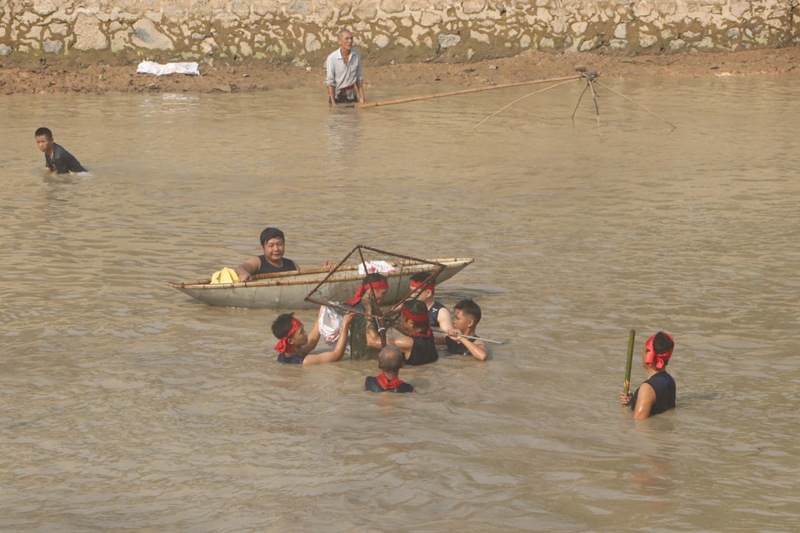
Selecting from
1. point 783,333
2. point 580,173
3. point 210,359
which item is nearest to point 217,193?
point 580,173

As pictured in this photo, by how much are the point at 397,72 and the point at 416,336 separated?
Answer: 13.6m

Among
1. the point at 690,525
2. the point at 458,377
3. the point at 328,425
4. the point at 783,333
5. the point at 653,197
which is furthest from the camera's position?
the point at 653,197

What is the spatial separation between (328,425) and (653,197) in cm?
704

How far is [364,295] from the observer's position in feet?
29.2

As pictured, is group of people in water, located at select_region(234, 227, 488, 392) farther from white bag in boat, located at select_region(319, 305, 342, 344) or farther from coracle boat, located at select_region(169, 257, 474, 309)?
coracle boat, located at select_region(169, 257, 474, 309)

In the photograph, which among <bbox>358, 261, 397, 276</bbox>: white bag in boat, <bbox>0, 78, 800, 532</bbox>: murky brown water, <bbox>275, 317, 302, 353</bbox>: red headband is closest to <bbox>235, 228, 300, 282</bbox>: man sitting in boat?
<bbox>0, 78, 800, 532</bbox>: murky brown water

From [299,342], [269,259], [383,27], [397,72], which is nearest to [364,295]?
[299,342]

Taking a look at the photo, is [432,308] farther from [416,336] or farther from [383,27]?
[383,27]

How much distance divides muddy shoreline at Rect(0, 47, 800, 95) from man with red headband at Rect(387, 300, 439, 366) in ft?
40.8

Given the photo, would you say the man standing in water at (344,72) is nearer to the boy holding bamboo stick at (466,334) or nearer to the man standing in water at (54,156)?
the man standing in water at (54,156)

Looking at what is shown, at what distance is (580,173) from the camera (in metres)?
14.9

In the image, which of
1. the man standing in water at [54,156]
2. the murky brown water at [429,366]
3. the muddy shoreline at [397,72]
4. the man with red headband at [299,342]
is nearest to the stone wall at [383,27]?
the muddy shoreline at [397,72]

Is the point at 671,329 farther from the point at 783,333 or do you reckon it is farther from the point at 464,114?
the point at 464,114

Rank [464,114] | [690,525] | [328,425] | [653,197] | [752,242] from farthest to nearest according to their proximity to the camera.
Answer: [464,114]
[653,197]
[752,242]
[328,425]
[690,525]
